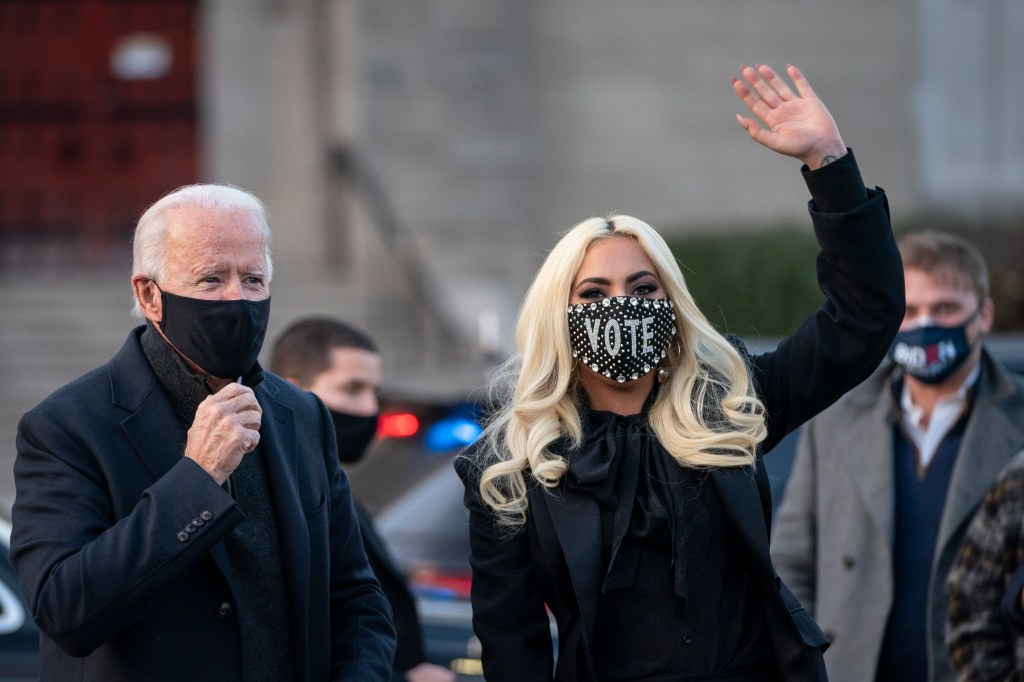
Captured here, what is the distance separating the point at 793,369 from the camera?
3.33 meters

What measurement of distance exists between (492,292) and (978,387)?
409 inches

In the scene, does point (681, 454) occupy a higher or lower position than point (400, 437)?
higher

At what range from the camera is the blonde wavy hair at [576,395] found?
10.6 ft

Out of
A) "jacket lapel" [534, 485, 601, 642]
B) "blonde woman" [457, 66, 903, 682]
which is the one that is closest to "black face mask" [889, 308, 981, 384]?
"blonde woman" [457, 66, 903, 682]

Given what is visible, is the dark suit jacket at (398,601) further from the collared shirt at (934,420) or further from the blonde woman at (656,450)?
the collared shirt at (934,420)

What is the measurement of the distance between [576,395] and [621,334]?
0.79 ft

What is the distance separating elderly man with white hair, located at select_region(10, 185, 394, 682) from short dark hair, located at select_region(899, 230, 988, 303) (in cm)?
221

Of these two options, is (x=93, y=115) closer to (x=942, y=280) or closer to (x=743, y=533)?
(x=942, y=280)

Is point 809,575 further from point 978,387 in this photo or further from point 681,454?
point 681,454

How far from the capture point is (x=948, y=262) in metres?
4.47

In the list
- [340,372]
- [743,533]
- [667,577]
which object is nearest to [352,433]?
[340,372]

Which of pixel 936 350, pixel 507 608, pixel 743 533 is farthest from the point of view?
pixel 936 350

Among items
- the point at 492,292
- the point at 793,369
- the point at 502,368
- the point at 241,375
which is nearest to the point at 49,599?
the point at 241,375

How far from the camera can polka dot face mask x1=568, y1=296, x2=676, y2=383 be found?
3250 millimetres
